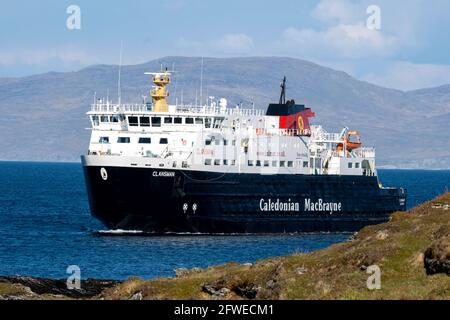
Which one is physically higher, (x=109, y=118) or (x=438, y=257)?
(x=109, y=118)

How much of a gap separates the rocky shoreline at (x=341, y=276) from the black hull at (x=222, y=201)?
100ft

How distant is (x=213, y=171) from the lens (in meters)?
70.9

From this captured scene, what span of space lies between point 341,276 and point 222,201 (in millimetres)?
41141

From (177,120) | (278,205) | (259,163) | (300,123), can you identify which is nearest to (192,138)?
(177,120)

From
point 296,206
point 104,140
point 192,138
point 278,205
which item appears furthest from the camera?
point 296,206

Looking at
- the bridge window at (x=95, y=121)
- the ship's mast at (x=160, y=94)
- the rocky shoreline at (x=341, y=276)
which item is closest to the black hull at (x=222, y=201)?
the bridge window at (x=95, y=121)

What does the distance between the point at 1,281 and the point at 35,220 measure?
44.3 metres

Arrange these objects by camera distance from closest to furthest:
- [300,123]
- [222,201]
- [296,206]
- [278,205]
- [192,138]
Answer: [192,138] < [222,201] < [278,205] < [296,206] < [300,123]

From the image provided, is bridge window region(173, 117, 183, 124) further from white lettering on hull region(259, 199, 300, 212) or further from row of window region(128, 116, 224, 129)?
white lettering on hull region(259, 199, 300, 212)

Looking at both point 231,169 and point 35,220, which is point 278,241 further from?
point 35,220

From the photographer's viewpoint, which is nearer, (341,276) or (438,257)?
(438,257)

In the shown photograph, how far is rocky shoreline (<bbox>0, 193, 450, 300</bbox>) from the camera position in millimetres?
28422

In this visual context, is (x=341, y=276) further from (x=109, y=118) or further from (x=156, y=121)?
(x=109, y=118)
